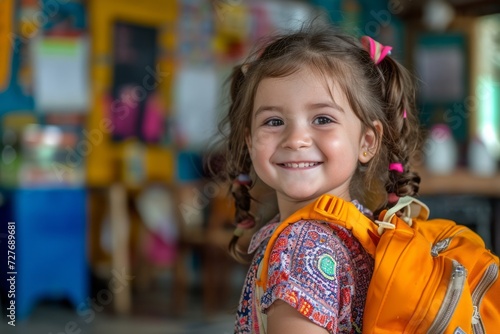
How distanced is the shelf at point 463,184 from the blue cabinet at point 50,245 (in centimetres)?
192

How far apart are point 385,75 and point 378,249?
1.22 ft

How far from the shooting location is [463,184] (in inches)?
148

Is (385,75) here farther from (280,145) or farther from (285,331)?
(285,331)

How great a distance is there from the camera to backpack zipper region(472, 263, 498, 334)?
107cm

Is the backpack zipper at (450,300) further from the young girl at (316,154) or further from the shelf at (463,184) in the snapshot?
the shelf at (463,184)

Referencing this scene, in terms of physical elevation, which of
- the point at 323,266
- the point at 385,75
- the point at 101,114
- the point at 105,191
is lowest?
the point at 105,191

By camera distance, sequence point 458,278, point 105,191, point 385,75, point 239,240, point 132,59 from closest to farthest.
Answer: point 458,278 → point 385,75 → point 239,240 → point 105,191 → point 132,59

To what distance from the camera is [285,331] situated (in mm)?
966

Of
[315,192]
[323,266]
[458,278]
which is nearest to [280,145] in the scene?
[315,192]

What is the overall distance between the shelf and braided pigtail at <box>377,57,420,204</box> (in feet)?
8.04

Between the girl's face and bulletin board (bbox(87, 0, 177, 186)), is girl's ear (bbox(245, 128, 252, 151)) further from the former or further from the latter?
bulletin board (bbox(87, 0, 177, 186))

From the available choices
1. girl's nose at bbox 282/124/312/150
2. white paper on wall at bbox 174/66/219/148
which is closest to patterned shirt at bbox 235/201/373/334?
girl's nose at bbox 282/124/312/150

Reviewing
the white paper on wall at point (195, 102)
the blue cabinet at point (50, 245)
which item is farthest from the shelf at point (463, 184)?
the blue cabinet at point (50, 245)

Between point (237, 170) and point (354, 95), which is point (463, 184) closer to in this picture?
point (237, 170)
